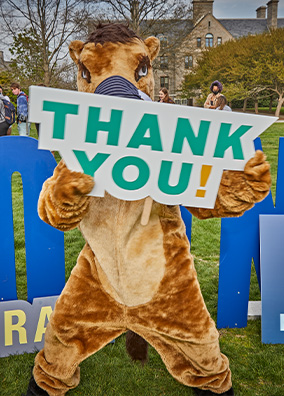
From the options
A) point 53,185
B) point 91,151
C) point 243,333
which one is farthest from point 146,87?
point 243,333

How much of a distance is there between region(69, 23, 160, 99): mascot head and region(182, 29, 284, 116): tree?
24.7 m

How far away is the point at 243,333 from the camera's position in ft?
10.3

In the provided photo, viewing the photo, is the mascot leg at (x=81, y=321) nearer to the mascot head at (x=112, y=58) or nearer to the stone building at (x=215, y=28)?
the mascot head at (x=112, y=58)

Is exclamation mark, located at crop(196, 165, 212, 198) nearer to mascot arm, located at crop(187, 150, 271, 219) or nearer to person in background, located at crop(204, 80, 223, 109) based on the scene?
mascot arm, located at crop(187, 150, 271, 219)

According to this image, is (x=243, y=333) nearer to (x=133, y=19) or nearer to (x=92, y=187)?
(x=92, y=187)

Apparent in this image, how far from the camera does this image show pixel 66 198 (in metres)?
1.79

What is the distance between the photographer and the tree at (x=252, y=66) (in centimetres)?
2658

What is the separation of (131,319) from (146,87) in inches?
48.8

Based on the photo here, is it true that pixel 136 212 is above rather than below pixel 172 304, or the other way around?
above

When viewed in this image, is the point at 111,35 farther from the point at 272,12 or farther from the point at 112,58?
the point at 272,12

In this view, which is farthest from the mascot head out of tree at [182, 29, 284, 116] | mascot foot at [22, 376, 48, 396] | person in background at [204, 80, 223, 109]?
tree at [182, 29, 284, 116]

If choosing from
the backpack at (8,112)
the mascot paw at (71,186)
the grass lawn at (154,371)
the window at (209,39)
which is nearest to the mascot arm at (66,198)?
the mascot paw at (71,186)

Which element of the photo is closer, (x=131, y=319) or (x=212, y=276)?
(x=131, y=319)

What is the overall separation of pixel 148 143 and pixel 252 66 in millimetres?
29128
